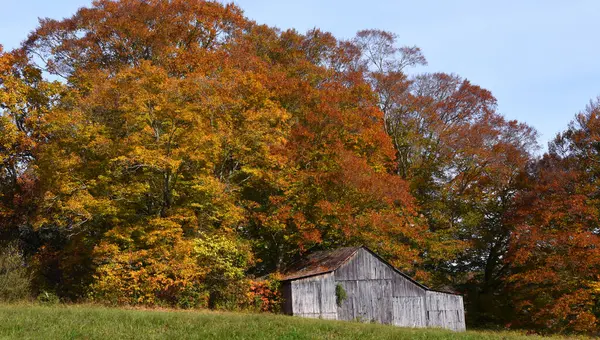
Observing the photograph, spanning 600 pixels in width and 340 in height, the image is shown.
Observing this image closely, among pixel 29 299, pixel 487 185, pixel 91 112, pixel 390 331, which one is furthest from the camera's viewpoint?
A: pixel 487 185

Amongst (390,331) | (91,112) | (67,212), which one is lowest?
(390,331)

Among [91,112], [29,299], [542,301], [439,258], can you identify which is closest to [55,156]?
[91,112]

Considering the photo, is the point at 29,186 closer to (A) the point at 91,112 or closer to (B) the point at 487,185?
(A) the point at 91,112

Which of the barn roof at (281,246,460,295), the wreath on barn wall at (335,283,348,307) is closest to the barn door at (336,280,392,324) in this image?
the wreath on barn wall at (335,283,348,307)

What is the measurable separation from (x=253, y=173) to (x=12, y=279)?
13143 mm

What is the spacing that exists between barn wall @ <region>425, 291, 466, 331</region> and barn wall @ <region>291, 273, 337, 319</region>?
545 cm

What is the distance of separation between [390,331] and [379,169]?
65.1 feet

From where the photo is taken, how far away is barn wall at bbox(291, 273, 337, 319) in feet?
100

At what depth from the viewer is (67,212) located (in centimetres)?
2977

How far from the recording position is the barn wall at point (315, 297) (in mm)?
30609

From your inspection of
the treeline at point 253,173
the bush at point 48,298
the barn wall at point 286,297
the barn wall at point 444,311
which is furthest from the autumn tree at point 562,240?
the bush at point 48,298

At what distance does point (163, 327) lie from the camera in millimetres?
19375

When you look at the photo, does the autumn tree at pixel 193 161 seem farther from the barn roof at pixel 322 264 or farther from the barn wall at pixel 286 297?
the barn wall at pixel 286 297

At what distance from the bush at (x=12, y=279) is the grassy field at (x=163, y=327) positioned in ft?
24.2
